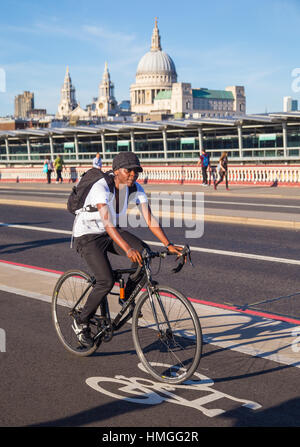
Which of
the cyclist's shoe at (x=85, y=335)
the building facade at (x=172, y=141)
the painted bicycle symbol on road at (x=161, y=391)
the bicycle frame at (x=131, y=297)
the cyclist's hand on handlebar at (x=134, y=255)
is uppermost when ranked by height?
the building facade at (x=172, y=141)

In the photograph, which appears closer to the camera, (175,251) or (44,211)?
(175,251)

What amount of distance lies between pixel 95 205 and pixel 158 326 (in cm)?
108

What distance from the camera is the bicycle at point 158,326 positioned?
15.1 ft

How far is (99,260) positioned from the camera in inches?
198

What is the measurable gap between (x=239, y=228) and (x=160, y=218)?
3219mm

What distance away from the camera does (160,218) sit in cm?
1689

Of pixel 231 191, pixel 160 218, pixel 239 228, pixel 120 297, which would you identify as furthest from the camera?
pixel 231 191

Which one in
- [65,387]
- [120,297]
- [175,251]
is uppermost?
[175,251]

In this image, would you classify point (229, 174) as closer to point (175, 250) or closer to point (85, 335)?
point (85, 335)

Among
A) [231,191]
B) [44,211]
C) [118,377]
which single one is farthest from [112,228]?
[231,191]

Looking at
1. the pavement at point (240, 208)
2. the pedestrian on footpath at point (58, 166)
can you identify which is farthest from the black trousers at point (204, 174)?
the pedestrian on footpath at point (58, 166)

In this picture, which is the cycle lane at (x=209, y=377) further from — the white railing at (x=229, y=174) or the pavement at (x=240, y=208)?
the white railing at (x=229, y=174)
